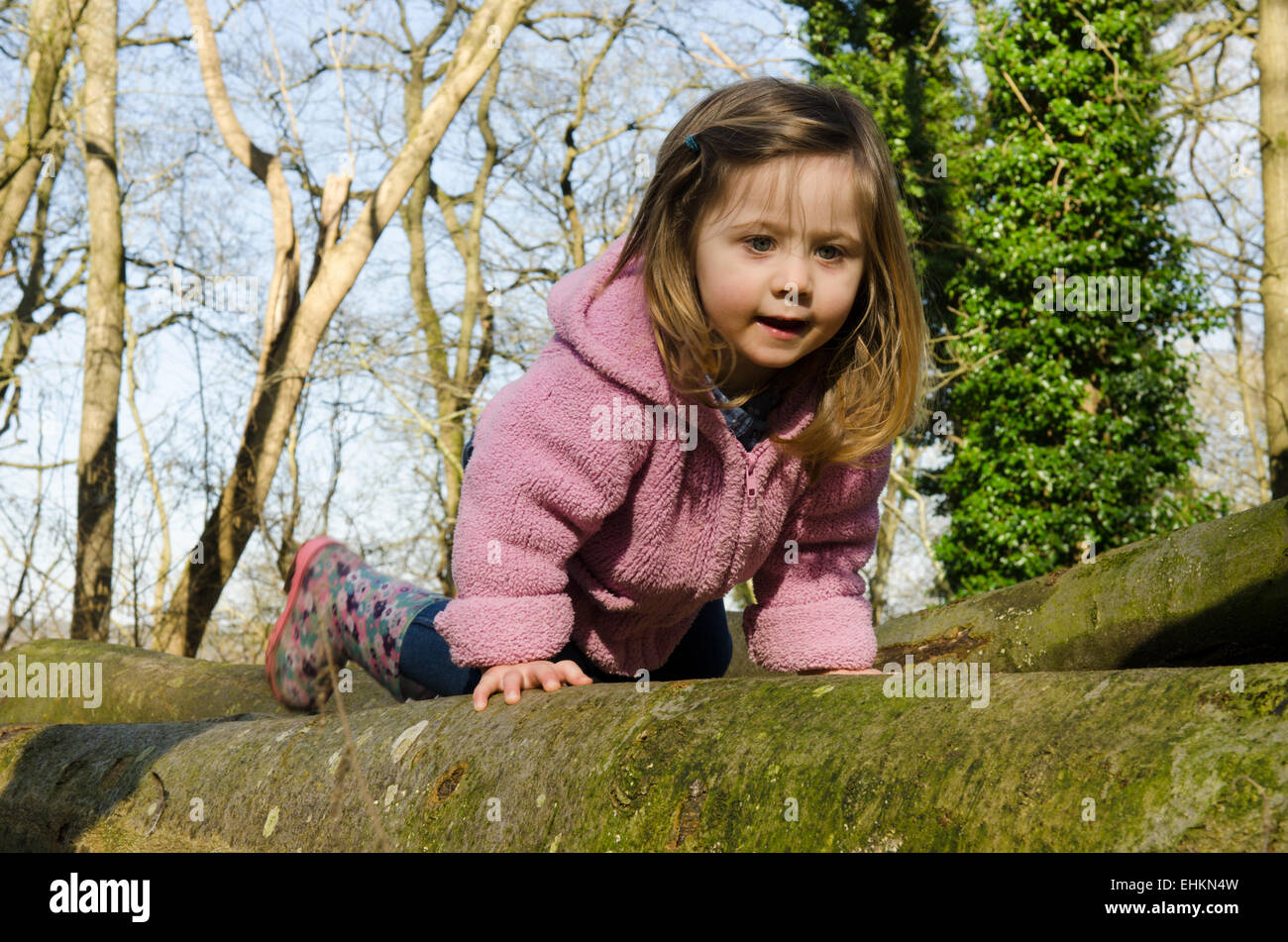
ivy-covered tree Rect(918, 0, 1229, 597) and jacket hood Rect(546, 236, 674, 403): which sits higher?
ivy-covered tree Rect(918, 0, 1229, 597)

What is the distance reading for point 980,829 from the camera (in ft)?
4.19

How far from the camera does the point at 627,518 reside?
273 cm

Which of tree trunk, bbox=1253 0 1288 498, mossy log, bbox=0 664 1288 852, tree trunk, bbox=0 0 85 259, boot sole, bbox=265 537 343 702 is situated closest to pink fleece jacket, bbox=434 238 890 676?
mossy log, bbox=0 664 1288 852

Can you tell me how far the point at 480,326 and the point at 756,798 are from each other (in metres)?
14.8

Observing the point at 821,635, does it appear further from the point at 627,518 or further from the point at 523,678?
the point at 523,678

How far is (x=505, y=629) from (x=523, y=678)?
0.18m

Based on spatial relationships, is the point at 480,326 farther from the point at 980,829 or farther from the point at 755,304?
the point at 980,829

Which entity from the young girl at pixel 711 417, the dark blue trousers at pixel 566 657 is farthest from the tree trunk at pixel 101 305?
the young girl at pixel 711 417

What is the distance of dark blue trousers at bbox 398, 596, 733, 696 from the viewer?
2.97 m

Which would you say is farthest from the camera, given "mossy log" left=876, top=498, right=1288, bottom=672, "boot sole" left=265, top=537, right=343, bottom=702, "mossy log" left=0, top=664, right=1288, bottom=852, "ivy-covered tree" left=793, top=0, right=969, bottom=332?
"ivy-covered tree" left=793, top=0, right=969, bottom=332

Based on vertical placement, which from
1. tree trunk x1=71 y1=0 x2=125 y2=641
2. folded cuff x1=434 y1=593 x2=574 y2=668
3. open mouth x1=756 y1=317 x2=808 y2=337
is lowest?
folded cuff x1=434 y1=593 x2=574 y2=668

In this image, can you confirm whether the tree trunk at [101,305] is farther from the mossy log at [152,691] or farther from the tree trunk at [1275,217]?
the tree trunk at [1275,217]

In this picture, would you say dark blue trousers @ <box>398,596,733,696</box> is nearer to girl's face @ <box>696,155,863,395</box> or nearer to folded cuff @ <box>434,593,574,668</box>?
folded cuff @ <box>434,593,574,668</box>

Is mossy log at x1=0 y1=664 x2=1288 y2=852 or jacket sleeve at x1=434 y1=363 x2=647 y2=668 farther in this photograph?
jacket sleeve at x1=434 y1=363 x2=647 y2=668
